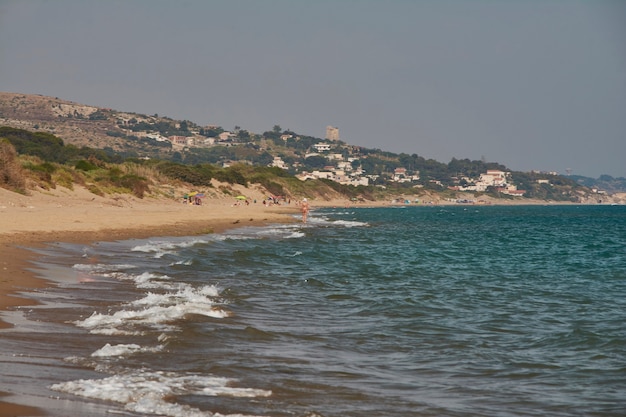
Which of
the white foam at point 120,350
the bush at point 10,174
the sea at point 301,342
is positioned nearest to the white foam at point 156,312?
the sea at point 301,342

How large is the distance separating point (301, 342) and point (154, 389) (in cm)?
416

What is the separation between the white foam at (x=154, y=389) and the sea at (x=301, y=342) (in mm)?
26

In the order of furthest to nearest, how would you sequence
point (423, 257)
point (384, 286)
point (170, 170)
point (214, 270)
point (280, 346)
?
1. point (170, 170)
2. point (423, 257)
3. point (214, 270)
4. point (384, 286)
5. point (280, 346)

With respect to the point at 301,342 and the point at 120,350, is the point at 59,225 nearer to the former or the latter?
the point at 301,342

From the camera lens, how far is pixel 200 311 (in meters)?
14.0

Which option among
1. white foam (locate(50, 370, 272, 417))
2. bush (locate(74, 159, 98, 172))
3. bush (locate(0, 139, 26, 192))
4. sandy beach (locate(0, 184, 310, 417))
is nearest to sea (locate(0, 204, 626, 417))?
white foam (locate(50, 370, 272, 417))

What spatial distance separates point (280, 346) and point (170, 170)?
258ft

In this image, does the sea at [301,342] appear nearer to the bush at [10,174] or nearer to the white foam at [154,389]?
the white foam at [154,389]

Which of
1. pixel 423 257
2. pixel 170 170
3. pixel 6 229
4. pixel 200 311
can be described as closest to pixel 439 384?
pixel 200 311

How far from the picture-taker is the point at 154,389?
8258 millimetres

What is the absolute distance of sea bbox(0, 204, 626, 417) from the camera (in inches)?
328

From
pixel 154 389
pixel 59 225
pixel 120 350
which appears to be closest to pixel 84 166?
pixel 59 225

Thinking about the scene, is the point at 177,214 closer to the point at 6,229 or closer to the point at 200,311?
the point at 6,229

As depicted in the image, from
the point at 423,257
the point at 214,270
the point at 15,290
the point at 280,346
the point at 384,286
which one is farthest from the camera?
the point at 423,257
